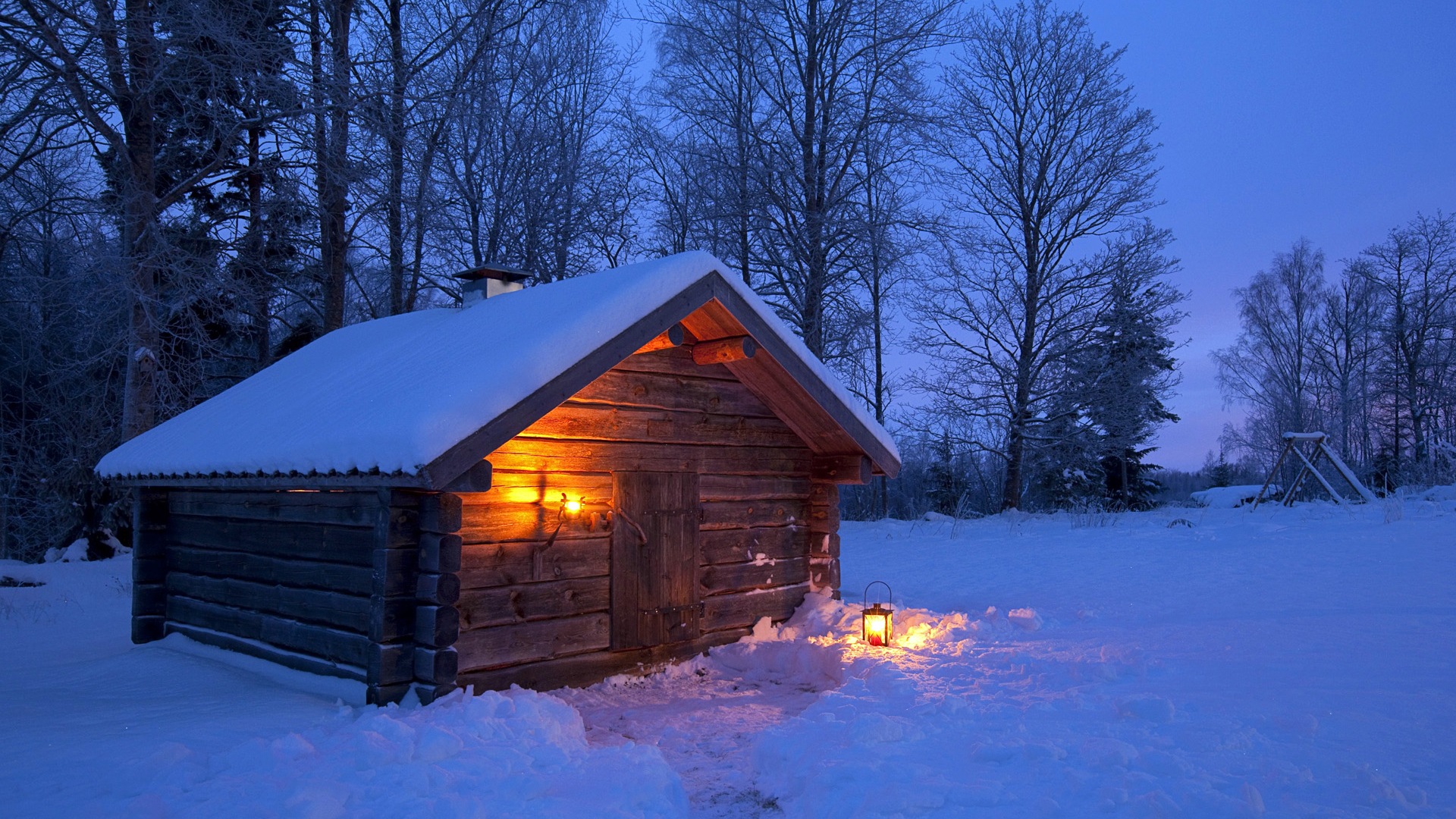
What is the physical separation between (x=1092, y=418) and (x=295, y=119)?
17.8 m

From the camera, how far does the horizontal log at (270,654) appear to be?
6562 millimetres

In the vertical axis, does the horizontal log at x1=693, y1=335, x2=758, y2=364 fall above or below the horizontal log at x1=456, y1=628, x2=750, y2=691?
above

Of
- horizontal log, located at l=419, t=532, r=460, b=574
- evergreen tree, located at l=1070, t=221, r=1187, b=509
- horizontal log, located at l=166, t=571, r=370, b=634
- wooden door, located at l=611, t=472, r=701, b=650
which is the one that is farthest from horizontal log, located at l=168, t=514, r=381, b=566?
evergreen tree, located at l=1070, t=221, r=1187, b=509

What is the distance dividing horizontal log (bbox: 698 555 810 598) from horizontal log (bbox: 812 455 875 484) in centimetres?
94

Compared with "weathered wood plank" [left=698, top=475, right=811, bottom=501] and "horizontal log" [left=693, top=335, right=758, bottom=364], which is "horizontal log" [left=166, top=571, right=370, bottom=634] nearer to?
"weathered wood plank" [left=698, top=475, right=811, bottom=501]

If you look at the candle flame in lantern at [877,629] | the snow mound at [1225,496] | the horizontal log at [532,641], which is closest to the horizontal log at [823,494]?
the candle flame in lantern at [877,629]

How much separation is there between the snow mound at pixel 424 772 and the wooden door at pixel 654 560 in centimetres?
197

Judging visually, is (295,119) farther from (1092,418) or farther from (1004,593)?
(1092,418)

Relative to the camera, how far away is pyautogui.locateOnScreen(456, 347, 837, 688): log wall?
272 inches

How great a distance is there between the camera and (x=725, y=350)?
8.09 m

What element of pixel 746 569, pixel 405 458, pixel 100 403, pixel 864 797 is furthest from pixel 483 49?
pixel 864 797

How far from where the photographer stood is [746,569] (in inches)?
356

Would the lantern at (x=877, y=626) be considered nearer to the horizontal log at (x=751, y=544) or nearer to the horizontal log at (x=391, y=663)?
the horizontal log at (x=751, y=544)

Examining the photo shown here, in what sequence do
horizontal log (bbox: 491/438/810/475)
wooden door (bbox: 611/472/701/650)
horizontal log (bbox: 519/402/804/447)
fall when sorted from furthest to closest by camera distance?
1. wooden door (bbox: 611/472/701/650)
2. horizontal log (bbox: 519/402/804/447)
3. horizontal log (bbox: 491/438/810/475)
